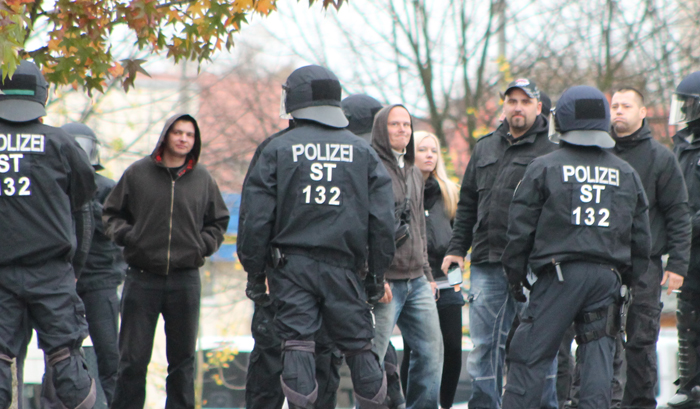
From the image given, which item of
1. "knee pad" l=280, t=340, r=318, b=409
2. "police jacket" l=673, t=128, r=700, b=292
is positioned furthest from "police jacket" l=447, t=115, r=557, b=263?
"knee pad" l=280, t=340, r=318, b=409

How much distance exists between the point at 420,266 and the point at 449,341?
78 centimetres

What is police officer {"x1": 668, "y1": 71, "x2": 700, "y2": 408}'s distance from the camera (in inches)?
271

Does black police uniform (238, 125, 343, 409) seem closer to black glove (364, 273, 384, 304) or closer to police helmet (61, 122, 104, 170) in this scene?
black glove (364, 273, 384, 304)

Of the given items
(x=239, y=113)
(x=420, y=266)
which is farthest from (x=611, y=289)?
(x=239, y=113)

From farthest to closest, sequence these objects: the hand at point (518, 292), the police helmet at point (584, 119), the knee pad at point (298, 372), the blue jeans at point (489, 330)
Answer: the blue jeans at point (489, 330)
the hand at point (518, 292)
the police helmet at point (584, 119)
the knee pad at point (298, 372)

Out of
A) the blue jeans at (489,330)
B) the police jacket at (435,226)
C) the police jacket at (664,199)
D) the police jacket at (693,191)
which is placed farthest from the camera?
the police jacket at (693,191)

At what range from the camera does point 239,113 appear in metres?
22.1

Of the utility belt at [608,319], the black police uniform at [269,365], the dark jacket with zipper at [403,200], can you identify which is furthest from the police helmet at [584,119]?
the black police uniform at [269,365]

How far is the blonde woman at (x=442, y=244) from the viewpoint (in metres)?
6.57

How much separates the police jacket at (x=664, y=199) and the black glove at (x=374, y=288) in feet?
7.09

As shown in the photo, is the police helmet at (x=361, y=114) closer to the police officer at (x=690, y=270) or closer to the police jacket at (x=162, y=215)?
the police jacket at (x=162, y=215)

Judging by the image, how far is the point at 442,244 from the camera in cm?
669

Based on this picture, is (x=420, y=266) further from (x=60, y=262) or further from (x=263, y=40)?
(x=263, y=40)

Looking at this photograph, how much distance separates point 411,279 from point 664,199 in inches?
74.2
